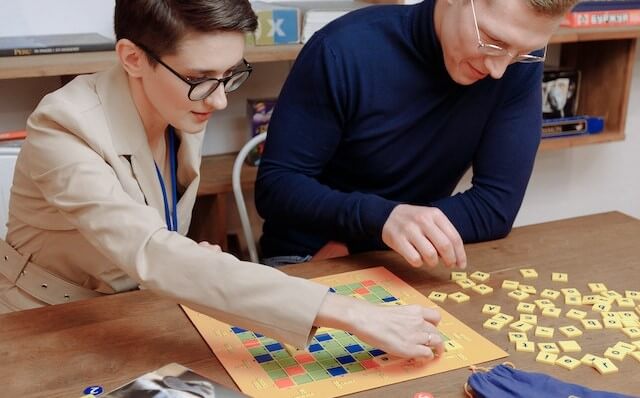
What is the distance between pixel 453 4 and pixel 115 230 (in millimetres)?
858

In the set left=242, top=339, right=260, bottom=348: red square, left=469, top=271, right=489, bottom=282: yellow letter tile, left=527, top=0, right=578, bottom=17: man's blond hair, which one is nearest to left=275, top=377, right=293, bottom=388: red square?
left=242, top=339, right=260, bottom=348: red square

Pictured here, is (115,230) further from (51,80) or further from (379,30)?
(51,80)

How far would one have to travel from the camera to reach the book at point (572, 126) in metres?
2.63

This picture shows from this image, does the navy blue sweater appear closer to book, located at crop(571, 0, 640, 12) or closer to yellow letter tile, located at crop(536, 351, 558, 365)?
yellow letter tile, located at crop(536, 351, 558, 365)

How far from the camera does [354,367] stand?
3.38ft

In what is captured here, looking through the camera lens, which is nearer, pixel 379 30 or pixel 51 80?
pixel 379 30

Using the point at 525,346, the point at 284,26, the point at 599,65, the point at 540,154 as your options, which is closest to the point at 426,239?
the point at 525,346

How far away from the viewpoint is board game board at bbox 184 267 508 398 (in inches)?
38.6

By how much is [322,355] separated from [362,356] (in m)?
0.06

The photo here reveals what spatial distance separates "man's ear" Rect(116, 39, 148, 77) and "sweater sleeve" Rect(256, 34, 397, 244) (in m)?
0.39

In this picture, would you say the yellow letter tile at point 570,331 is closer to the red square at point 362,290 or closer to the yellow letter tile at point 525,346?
the yellow letter tile at point 525,346

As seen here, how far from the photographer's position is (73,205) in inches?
43.8

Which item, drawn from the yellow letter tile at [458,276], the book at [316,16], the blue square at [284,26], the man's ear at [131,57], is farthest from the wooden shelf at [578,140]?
the man's ear at [131,57]

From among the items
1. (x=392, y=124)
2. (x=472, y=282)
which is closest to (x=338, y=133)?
(x=392, y=124)
